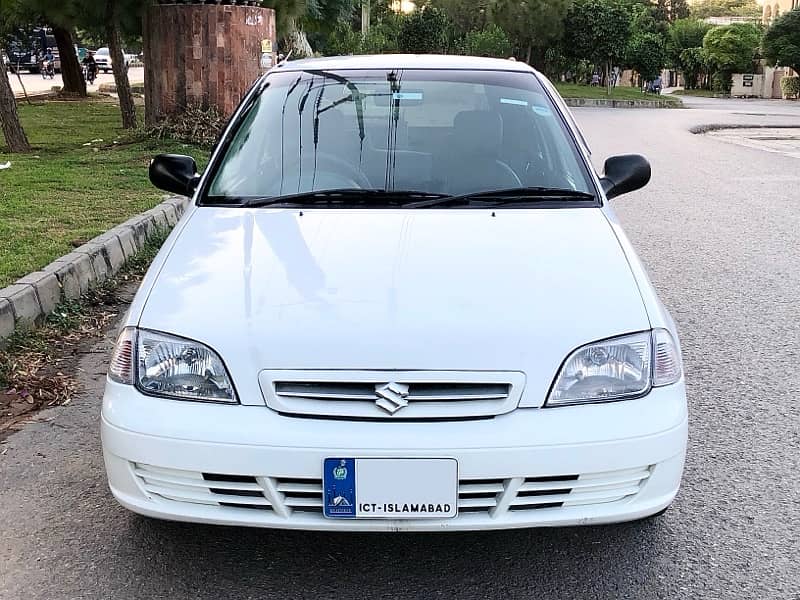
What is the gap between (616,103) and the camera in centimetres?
3556

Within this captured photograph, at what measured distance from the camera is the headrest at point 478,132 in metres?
3.70

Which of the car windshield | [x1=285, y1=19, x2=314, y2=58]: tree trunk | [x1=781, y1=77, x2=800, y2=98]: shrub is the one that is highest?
[x1=285, y1=19, x2=314, y2=58]: tree trunk

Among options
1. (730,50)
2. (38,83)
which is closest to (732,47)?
(730,50)

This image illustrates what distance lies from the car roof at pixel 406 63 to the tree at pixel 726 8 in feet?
418

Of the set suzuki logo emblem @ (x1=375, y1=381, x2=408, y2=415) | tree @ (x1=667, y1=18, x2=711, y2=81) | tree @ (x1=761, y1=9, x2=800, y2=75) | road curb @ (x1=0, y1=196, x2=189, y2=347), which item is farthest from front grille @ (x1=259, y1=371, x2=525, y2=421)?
tree @ (x1=667, y1=18, x2=711, y2=81)

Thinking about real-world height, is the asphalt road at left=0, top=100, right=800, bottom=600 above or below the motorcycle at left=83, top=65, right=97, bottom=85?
below

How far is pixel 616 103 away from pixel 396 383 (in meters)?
35.2

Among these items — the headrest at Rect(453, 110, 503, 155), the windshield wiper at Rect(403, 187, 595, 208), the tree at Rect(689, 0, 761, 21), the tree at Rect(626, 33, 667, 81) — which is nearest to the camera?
the windshield wiper at Rect(403, 187, 595, 208)

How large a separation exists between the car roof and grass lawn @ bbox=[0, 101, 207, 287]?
2128 mm

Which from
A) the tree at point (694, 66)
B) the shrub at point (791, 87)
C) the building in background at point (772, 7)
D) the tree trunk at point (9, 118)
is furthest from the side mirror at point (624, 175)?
the building in background at point (772, 7)

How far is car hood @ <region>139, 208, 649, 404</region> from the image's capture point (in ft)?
7.89

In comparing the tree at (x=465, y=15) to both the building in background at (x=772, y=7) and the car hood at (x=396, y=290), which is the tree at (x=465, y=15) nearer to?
the car hood at (x=396, y=290)

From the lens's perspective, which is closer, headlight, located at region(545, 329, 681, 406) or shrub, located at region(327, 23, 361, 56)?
headlight, located at region(545, 329, 681, 406)

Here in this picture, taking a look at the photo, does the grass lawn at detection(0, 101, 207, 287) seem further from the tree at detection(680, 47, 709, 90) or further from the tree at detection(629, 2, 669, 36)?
the tree at detection(680, 47, 709, 90)
